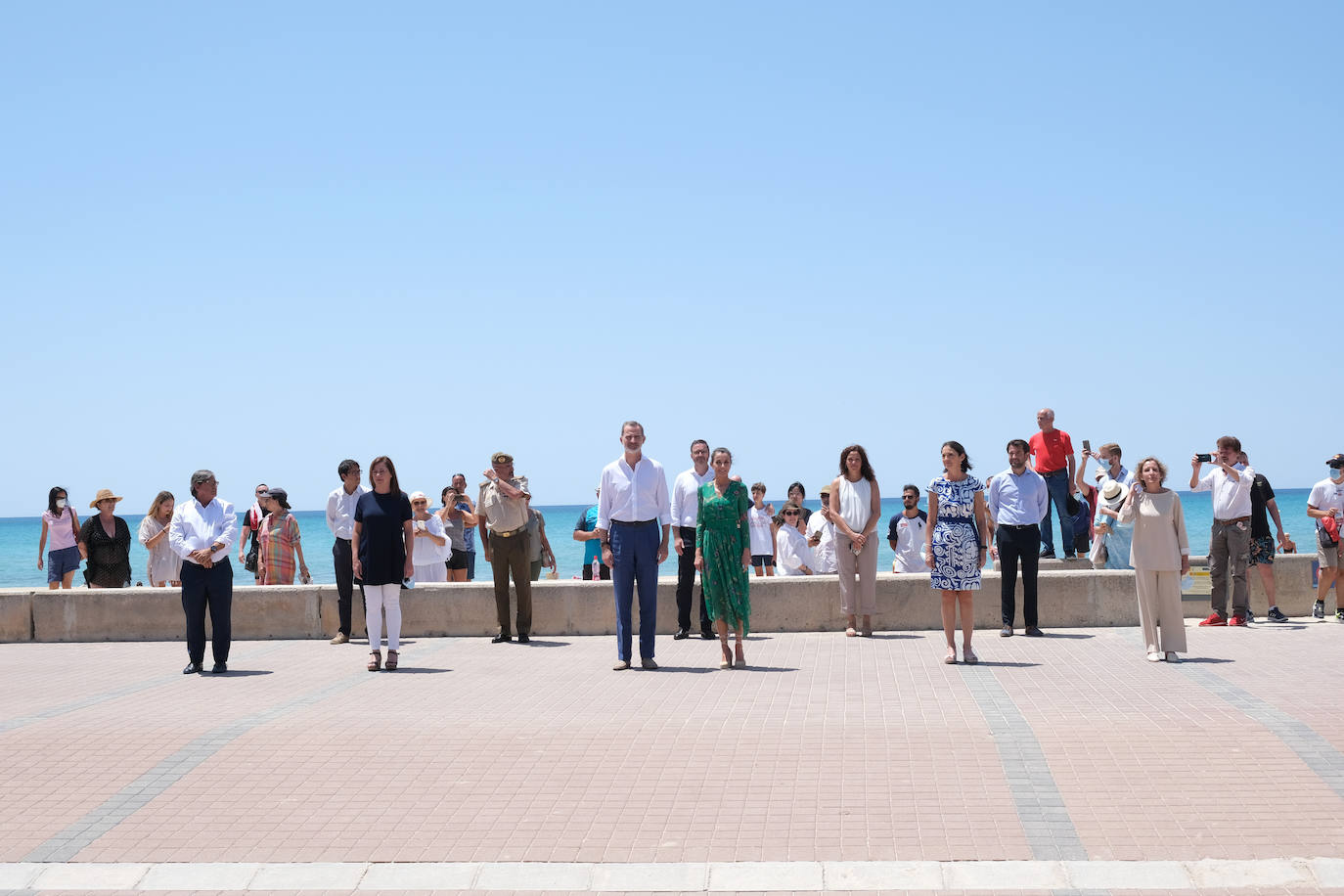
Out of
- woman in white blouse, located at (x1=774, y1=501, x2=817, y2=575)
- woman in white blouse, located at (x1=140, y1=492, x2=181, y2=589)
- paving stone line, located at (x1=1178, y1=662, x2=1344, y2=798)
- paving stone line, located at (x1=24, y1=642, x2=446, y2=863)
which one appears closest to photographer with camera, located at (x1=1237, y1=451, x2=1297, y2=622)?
paving stone line, located at (x1=1178, y1=662, x2=1344, y2=798)

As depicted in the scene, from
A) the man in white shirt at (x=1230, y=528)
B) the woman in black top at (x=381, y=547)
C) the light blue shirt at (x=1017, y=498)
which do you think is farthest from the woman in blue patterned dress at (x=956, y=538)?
the woman in black top at (x=381, y=547)

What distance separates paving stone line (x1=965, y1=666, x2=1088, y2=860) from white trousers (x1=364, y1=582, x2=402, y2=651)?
502cm

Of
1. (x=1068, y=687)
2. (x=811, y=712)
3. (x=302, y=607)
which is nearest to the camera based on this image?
(x=811, y=712)

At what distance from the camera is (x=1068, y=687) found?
8.96 m

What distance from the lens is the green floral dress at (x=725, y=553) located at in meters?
10.5

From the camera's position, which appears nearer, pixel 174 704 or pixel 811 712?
pixel 811 712

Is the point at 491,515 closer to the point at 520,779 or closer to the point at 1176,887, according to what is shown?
the point at 520,779

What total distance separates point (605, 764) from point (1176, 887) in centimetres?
306

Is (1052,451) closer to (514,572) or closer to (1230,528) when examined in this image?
(1230,528)

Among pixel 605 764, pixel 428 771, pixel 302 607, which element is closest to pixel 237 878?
pixel 428 771

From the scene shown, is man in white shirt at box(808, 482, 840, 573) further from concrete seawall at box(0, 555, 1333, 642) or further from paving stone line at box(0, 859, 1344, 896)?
paving stone line at box(0, 859, 1344, 896)

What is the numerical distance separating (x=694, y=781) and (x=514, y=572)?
6.22m

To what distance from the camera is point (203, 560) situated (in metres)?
10.9

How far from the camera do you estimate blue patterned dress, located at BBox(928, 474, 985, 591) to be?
10438 millimetres
